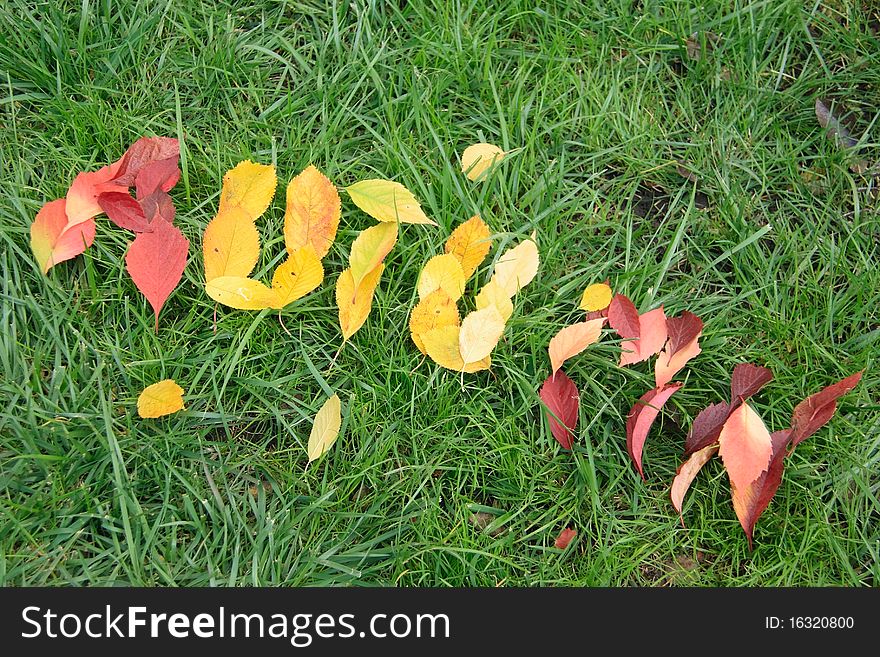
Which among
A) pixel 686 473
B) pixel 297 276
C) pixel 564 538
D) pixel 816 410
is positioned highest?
pixel 297 276

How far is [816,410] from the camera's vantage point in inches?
73.5

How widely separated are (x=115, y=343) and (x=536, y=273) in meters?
1.05

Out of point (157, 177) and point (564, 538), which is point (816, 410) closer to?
point (564, 538)

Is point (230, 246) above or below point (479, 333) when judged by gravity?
above

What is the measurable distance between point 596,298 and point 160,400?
108cm

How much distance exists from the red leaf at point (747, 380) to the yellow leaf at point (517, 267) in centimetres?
56

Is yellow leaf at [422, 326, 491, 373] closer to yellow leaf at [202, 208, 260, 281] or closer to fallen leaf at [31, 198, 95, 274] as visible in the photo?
yellow leaf at [202, 208, 260, 281]

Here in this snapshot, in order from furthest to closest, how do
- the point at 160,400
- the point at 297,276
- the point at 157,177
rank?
1. the point at 157,177
2. the point at 297,276
3. the point at 160,400

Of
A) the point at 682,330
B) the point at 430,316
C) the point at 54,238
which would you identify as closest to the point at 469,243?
the point at 430,316

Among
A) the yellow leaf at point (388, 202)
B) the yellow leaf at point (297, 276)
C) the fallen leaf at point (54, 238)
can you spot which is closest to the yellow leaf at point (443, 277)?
the yellow leaf at point (388, 202)

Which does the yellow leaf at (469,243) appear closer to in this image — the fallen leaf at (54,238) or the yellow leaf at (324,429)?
the yellow leaf at (324,429)

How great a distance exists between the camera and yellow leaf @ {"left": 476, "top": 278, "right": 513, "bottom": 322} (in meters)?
1.91

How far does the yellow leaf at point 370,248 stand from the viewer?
6.21 feet

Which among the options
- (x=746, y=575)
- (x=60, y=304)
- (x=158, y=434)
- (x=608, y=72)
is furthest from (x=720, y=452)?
(x=60, y=304)
